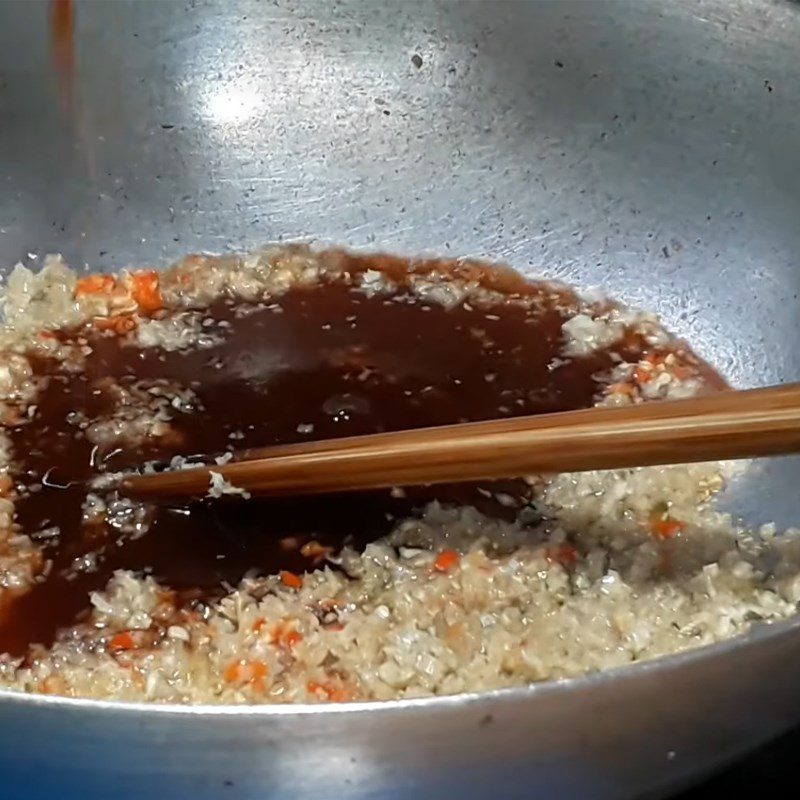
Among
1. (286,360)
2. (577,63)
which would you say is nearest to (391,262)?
(286,360)

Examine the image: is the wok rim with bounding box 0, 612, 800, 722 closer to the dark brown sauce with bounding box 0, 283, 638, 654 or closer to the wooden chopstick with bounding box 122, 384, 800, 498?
the wooden chopstick with bounding box 122, 384, 800, 498

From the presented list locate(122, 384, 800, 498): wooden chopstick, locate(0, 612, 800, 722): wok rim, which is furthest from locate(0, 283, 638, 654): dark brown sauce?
locate(0, 612, 800, 722): wok rim

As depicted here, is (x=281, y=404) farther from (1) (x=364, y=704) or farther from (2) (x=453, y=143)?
(1) (x=364, y=704)

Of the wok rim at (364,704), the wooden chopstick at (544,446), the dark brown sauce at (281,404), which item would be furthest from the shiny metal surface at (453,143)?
the wok rim at (364,704)

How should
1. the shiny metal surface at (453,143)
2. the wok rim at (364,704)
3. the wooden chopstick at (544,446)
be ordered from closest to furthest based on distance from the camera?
1. the wok rim at (364,704)
2. the wooden chopstick at (544,446)
3. the shiny metal surface at (453,143)

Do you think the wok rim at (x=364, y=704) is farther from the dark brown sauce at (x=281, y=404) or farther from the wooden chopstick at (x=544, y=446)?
the dark brown sauce at (x=281, y=404)

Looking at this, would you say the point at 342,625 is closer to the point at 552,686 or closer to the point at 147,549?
the point at 147,549
